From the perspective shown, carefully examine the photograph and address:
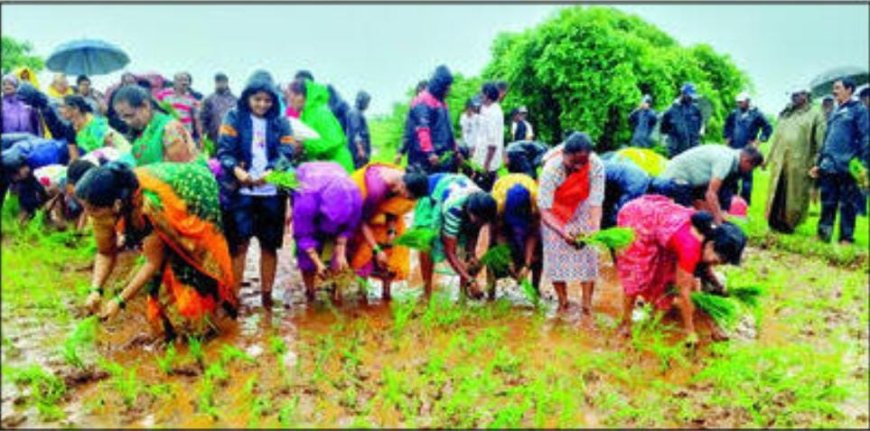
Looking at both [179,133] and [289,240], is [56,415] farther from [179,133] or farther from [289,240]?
[289,240]

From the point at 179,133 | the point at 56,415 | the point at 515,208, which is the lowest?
the point at 56,415

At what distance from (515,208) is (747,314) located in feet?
6.33

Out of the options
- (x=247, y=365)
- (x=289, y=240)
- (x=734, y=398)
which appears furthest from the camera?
(x=289, y=240)

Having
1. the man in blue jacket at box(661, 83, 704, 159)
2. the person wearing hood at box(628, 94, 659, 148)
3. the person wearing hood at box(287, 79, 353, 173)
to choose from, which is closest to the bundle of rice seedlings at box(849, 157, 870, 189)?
the man in blue jacket at box(661, 83, 704, 159)

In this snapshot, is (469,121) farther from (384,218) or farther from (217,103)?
(384,218)

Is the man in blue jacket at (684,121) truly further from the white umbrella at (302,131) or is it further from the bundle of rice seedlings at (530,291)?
the white umbrella at (302,131)

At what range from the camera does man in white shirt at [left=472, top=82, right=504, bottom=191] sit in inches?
343

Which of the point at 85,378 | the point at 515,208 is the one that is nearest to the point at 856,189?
the point at 515,208

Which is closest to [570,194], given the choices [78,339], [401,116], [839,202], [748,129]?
→ [78,339]

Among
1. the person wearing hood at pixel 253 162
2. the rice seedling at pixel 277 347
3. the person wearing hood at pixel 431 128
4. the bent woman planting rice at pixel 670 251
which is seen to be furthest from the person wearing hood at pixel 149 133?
the bent woman planting rice at pixel 670 251

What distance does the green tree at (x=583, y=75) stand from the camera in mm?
14297

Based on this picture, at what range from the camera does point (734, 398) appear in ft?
13.0

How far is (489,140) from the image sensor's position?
A: 885cm

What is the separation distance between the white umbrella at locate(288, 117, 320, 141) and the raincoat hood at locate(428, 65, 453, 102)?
1.29m
